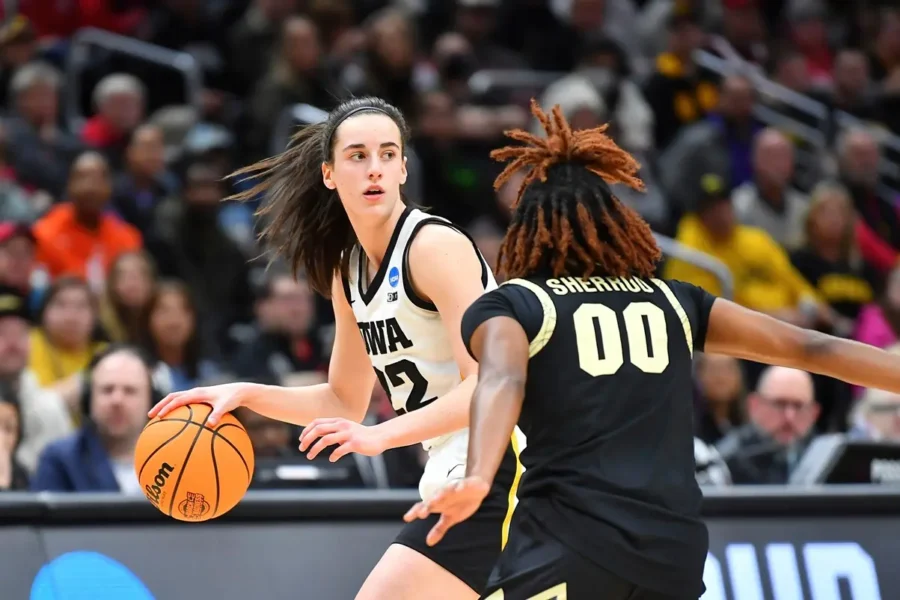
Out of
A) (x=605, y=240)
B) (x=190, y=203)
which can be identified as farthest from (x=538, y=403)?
(x=190, y=203)

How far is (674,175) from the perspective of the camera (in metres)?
11.1

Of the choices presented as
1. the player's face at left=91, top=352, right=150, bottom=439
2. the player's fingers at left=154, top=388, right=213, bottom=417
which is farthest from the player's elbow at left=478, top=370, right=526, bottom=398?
the player's face at left=91, top=352, right=150, bottom=439

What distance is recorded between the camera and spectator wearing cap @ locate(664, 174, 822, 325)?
10.4 meters

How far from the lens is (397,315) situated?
452 centimetres

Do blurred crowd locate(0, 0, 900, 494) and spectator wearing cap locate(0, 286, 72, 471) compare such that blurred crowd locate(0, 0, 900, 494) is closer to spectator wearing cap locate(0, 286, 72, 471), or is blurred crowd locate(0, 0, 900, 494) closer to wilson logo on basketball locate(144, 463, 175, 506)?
spectator wearing cap locate(0, 286, 72, 471)

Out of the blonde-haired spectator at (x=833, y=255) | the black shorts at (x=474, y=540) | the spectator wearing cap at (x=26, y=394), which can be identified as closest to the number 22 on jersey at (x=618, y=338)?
the black shorts at (x=474, y=540)

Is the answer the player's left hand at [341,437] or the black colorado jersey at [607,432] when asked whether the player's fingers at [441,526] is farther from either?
the player's left hand at [341,437]

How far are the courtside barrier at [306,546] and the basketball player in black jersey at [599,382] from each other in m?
2.21

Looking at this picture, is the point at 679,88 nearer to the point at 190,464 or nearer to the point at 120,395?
the point at 120,395

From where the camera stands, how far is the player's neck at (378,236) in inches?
181

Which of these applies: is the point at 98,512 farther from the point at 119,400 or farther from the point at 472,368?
the point at 472,368

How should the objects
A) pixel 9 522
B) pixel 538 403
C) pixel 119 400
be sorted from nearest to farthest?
pixel 538 403 < pixel 9 522 < pixel 119 400

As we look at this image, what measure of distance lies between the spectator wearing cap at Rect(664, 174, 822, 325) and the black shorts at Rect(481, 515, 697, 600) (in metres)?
7.04

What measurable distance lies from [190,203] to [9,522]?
183 inches
